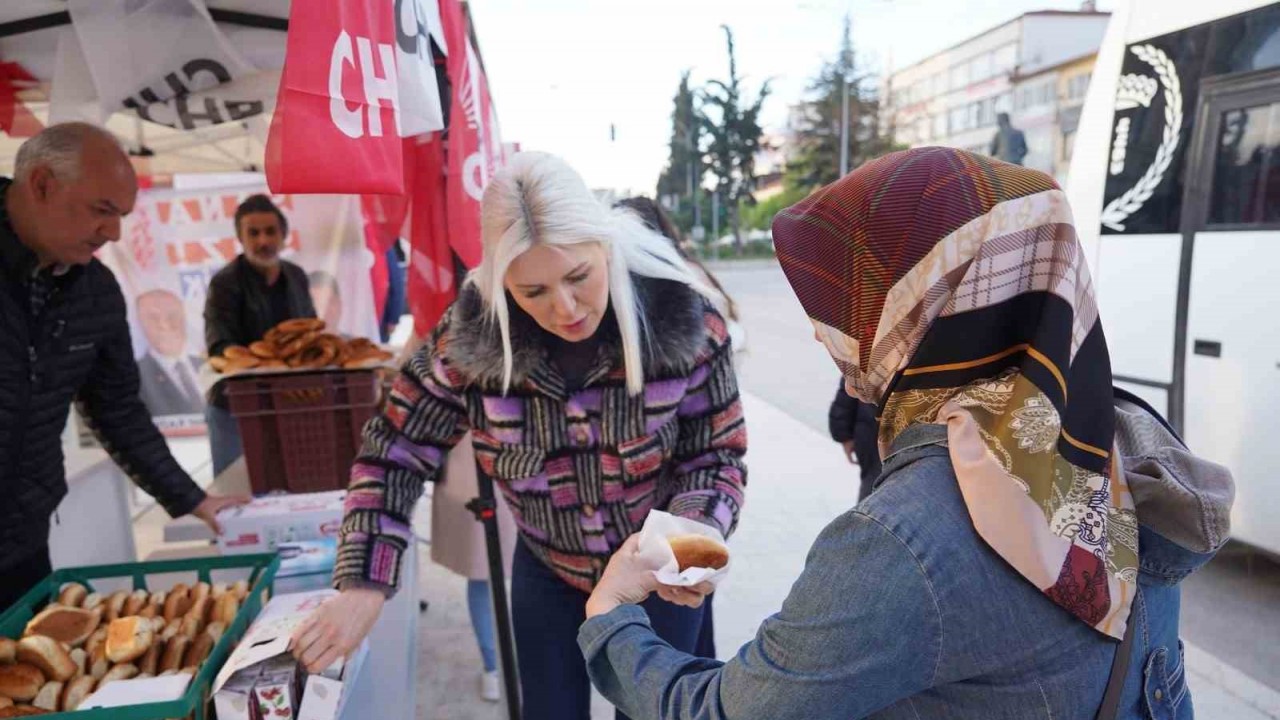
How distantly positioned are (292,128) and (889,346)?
34.3 inches

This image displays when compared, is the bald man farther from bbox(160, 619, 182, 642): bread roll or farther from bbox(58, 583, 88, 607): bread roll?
bbox(160, 619, 182, 642): bread roll

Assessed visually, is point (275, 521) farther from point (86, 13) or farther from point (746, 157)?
point (746, 157)

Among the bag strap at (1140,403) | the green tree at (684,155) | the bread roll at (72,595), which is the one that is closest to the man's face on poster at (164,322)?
the bread roll at (72,595)

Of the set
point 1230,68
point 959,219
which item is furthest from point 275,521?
point 1230,68

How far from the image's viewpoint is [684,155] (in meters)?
28.6

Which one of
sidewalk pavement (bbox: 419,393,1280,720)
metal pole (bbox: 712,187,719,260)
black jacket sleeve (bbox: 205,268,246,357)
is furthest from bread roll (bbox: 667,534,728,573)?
metal pole (bbox: 712,187,719,260)

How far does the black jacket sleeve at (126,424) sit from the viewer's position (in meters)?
1.99

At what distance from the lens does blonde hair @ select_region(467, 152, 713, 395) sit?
1502 millimetres

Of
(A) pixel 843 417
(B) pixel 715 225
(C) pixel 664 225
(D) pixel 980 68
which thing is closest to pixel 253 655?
(C) pixel 664 225

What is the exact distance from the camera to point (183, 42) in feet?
6.50

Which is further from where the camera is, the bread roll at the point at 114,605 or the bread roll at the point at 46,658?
the bread roll at the point at 114,605

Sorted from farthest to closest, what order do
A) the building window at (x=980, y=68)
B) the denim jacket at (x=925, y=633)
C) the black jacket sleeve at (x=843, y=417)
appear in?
1. the building window at (x=980, y=68)
2. the black jacket sleeve at (x=843, y=417)
3. the denim jacket at (x=925, y=633)

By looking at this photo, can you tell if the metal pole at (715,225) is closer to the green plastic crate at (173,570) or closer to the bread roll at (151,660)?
the green plastic crate at (173,570)

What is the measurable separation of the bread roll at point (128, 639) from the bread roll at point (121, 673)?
0.06 feet
